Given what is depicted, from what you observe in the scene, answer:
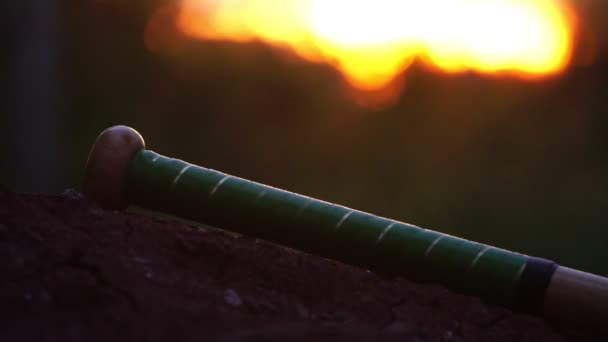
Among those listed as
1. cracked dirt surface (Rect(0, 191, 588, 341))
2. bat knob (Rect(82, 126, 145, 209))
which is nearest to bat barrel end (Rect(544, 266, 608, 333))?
cracked dirt surface (Rect(0, 191, 588, 341))

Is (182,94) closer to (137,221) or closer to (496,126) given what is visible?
(496,126)

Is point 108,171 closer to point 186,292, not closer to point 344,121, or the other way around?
point 186,292

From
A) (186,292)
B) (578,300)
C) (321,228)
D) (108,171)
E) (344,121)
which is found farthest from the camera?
(344,121)

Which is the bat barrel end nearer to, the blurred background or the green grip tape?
the green grip tape

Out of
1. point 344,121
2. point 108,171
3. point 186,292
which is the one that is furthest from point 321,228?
point 344,121

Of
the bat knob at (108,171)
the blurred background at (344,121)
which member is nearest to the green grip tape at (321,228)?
the bat knob at (108,171)

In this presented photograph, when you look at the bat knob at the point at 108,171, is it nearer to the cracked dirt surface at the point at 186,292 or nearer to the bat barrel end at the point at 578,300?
the cracked dirt surface at the point at 186,292
